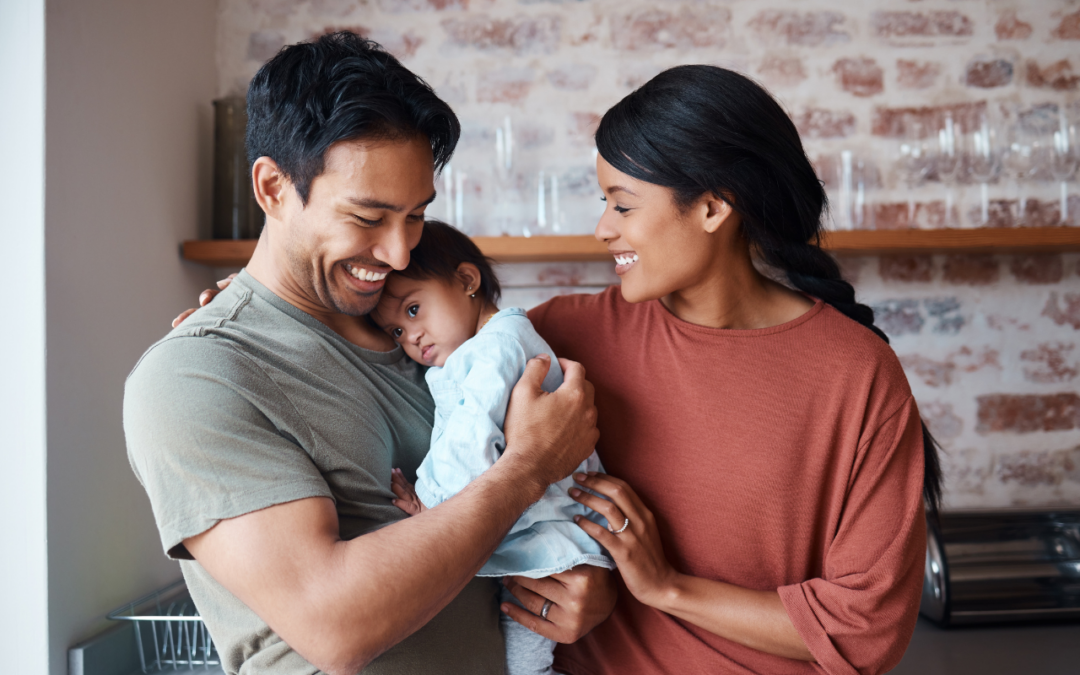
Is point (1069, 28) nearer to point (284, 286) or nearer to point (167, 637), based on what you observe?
point (284, 286)

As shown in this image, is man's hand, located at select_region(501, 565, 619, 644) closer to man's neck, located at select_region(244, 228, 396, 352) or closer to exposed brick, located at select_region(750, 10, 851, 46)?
man's neck, located at select_region(244, 228, 396, 352)

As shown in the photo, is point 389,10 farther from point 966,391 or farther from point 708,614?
point 966,391

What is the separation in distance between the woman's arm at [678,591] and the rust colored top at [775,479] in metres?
0.04

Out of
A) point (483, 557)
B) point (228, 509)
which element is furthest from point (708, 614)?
point (228, 509)

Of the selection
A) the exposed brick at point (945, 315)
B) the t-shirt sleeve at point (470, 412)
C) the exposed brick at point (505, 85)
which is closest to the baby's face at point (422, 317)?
the t-shirt sleeve at point (470, 412)

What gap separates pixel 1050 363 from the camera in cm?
228

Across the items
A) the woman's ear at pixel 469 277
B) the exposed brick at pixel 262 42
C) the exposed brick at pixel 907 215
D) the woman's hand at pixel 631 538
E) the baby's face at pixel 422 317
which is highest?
the exposed brick at pixel 262 42

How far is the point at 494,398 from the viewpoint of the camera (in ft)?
3.91

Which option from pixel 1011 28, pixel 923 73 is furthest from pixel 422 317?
pixel 1011 28

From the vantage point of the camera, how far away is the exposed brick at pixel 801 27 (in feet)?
7.51

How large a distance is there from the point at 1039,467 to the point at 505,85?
6.78ft

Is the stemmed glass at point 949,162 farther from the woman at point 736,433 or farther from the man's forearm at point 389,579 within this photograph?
the man's forearm at point 389,579

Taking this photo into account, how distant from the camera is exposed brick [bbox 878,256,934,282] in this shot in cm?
229

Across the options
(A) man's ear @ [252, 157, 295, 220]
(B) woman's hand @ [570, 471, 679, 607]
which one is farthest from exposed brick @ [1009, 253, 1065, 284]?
(A) man's ear @ [252, 157, 295, 220]
